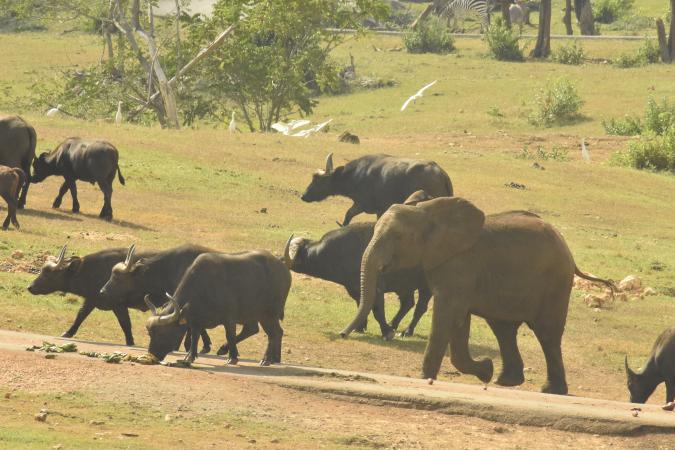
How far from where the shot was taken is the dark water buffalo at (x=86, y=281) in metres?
17.2

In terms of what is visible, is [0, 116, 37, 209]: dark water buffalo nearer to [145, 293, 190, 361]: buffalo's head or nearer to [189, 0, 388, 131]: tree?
[145, 293, 190, 361]: buffalo's head

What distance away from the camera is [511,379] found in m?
16.5

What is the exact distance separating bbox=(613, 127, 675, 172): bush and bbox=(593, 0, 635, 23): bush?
4045cm

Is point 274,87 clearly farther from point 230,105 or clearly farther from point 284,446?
point 284,446

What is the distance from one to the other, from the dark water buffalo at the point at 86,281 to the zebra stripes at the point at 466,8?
60.1 meters

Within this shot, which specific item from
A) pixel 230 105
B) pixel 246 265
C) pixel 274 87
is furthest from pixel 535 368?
pixel 230 105

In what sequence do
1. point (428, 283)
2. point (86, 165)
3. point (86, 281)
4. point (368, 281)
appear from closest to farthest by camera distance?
point (368, 281)
point (428, 283)
point (86, 281)
point (86, 165)

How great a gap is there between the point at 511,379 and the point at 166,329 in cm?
404

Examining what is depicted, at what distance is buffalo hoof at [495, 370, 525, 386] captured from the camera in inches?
647

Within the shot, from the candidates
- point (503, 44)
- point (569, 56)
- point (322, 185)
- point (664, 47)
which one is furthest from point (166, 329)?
point (503, 44)

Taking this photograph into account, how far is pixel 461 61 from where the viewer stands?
63.3 m

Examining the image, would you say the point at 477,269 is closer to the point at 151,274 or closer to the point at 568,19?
the point at 151,274

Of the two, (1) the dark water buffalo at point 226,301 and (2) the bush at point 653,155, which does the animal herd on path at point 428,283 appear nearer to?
(1) the dark water buffalo at point 226,301

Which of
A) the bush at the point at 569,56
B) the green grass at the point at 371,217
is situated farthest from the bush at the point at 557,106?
the bush at the point at 569,56
